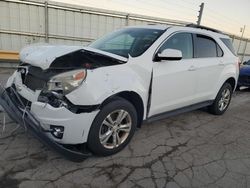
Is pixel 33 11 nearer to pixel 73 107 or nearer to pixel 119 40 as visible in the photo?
pixel 119 40

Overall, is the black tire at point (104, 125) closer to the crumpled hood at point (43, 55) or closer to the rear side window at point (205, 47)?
the crumpled hood at point (43, 55)

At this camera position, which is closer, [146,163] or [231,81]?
[146,163]

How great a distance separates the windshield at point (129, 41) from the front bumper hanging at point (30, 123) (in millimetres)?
1524

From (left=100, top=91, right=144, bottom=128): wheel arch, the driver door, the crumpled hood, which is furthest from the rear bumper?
the crumpled hood

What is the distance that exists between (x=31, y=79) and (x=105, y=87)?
3.25ft

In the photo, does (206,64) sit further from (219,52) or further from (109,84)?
(109,84)

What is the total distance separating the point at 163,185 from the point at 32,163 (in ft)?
5.32

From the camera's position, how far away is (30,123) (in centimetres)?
273

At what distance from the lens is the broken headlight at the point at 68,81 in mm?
2699

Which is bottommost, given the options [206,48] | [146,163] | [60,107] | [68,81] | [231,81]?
[146,163]

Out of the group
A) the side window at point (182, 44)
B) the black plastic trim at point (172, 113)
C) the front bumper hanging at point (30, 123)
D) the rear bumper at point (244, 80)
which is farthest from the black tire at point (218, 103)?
the rear bumper at point (244, 80)

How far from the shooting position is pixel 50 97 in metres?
2.75

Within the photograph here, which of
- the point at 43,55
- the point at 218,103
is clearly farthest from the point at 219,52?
the point at 43,55

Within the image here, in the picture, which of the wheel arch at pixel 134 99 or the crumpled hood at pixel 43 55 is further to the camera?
the wheel arch at pixel 134 99
